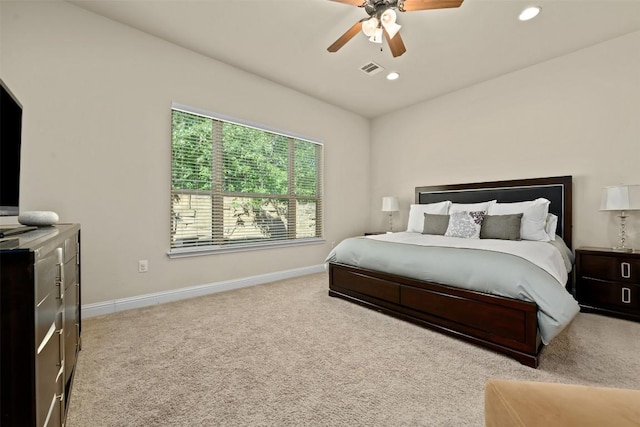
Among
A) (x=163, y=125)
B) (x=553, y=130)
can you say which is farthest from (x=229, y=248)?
(x=553, y=130)

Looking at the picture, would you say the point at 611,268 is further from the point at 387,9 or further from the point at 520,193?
the point at 387,9

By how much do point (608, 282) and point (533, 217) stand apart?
2.83 ft

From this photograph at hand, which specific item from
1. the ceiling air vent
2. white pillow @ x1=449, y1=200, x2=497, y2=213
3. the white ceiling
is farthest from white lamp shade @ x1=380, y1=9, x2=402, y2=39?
white pillow @ x1=449, y1=200, x2=497, y2=213

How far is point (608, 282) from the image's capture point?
8.95 ft

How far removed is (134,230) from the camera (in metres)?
2.85

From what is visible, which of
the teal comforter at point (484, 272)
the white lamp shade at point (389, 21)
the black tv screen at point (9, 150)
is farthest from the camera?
the white lamp shade at point (389, 21)

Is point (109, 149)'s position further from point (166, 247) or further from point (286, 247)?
point (286, 247)

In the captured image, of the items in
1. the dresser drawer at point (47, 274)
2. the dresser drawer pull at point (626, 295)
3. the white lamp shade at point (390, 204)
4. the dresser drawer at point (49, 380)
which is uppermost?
the white lamp shade at point (390, 204)

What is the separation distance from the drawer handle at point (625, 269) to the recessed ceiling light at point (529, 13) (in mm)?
2514

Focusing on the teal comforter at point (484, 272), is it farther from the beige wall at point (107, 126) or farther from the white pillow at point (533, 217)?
the beige wall at point (107, 126)

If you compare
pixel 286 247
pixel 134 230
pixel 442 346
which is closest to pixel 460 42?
pixel 442 346

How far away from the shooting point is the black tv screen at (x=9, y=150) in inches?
51.3

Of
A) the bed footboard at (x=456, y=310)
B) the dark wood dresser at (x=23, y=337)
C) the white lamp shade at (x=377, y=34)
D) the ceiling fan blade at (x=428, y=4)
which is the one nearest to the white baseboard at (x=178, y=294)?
the bed footboard at (x=456, y=310)

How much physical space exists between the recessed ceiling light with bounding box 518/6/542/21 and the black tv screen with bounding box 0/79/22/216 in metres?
3.81
